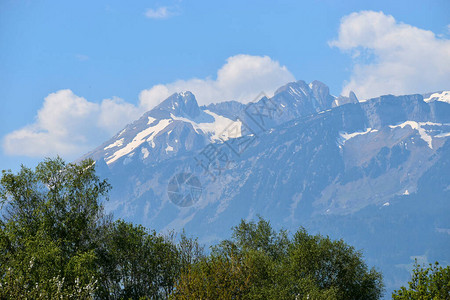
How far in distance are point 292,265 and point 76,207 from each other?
97.5 feet

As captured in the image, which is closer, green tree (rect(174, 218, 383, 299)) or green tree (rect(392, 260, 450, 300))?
green tree (rect(392, 260, 450, 300))

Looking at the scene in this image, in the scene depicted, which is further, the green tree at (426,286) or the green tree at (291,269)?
the green tree at (291,269)

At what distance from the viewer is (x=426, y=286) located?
43031mm

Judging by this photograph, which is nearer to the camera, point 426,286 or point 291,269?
point 426,286

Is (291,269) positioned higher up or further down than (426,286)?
higher up

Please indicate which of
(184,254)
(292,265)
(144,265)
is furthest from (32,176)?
(292,265)

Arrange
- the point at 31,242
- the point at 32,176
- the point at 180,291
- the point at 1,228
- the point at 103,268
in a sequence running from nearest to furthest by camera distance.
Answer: the point at 180,291
the point at 31,242
the point at 1,228
the point at 32,176
the point at 103,268

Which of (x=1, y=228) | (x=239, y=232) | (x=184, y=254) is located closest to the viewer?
(x=1, y=228)

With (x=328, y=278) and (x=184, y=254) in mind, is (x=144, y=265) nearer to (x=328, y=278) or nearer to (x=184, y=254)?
(x=184, y=254)

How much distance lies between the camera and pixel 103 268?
62562 mm

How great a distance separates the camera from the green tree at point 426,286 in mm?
40031

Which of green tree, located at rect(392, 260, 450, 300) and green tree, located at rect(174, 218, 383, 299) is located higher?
green tree, located at rect(174, 218, 383, 299)

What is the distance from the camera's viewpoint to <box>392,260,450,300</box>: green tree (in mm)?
40031

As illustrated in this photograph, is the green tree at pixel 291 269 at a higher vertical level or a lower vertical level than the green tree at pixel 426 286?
higher
